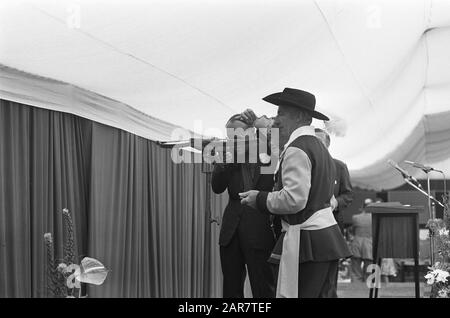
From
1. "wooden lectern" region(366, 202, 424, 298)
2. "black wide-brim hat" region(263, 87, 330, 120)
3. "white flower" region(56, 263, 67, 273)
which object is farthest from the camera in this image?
"wooden lectern" region(366, 202, 424, 298)

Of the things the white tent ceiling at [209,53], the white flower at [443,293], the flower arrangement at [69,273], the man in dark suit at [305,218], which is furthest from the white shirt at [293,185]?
the white flower at [443,293]

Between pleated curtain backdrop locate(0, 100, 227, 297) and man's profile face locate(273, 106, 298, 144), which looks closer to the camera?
man's profile face locate(273, 106, 298, 144)

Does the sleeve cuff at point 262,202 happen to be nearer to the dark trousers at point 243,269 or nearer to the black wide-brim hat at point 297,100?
the black wide-brim hat at point 297,100

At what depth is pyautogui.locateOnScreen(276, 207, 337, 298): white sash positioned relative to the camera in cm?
338

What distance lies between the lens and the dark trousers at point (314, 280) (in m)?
3.36

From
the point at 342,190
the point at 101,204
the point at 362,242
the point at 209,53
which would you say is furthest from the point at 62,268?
the point at 362,242

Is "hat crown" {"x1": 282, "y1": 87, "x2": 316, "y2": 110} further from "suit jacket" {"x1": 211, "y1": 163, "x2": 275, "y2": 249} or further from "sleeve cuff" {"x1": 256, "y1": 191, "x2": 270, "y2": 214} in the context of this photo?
"suit jacket" {"x1": 211, "y1": 163, "x2": 275, "y2": 249}

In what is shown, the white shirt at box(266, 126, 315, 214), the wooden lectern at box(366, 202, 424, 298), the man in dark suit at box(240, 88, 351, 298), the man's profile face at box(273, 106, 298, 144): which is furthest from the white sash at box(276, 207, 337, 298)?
the wooden lectern at box(366, 202, 424, 298)

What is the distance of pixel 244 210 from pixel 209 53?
121 cm

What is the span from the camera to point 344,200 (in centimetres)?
541

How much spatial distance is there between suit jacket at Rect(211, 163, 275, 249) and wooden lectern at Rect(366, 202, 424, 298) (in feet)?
7.56

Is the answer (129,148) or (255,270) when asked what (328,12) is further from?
(255,270)

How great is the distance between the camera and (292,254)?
338 cm

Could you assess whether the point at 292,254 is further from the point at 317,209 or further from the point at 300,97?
the point at 300,97
